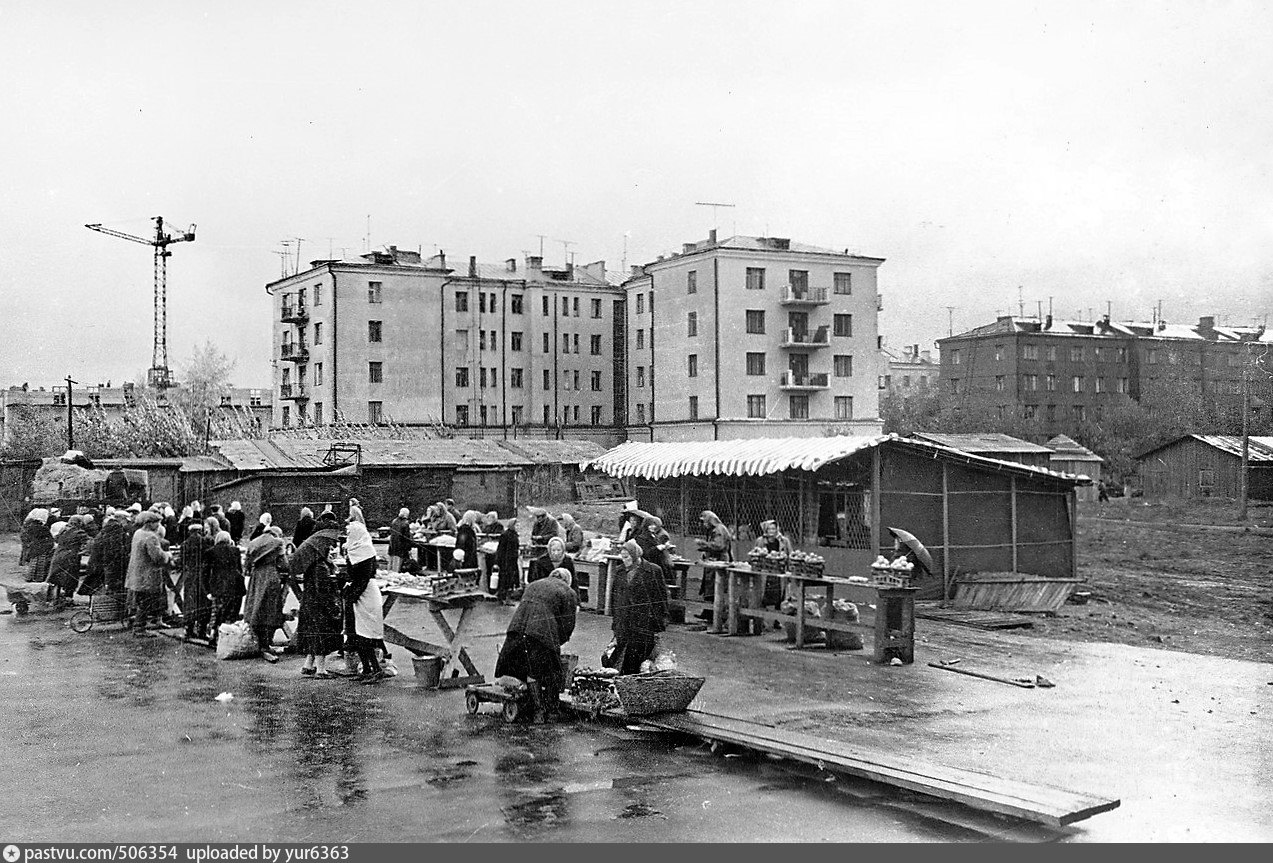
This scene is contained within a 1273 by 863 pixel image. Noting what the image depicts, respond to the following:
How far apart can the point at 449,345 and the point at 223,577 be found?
170ft

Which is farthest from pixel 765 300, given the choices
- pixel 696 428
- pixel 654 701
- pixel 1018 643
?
pixel 654 701

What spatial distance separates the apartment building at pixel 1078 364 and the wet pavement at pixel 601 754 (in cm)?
7492

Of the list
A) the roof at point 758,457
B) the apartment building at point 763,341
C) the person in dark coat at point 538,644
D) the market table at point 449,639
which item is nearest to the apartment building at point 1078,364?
the apartment building at point 763,341

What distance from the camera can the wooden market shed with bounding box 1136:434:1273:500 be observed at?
55.9 meters

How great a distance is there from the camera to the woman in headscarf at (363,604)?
1329 centimetres

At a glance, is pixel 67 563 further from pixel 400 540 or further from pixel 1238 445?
pixel 1238 445

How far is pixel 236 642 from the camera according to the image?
601 inches

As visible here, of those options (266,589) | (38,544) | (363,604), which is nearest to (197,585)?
(266,589)

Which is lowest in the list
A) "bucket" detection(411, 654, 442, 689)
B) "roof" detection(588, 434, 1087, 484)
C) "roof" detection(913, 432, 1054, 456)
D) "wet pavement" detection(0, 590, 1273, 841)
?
"wet pavement" detection(0, 590, 1273, 841)

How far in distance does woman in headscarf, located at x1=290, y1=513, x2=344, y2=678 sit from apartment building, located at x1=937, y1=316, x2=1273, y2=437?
77.1 m

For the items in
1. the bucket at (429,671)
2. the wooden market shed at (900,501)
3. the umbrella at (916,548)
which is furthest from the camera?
the wooden market shed at (900,501)

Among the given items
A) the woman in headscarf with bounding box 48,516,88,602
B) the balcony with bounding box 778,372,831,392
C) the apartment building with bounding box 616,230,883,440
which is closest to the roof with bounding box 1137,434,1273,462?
the apartment building with bounding box 616,230,883,440

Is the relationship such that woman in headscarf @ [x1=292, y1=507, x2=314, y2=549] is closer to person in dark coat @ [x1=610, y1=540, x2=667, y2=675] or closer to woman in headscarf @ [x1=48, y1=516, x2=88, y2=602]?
person in dark coat @ [x1=610, y1=540, x2=667, y2=675]

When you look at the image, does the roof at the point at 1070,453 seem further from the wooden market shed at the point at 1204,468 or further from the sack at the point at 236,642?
the sack at the point at 236,642
